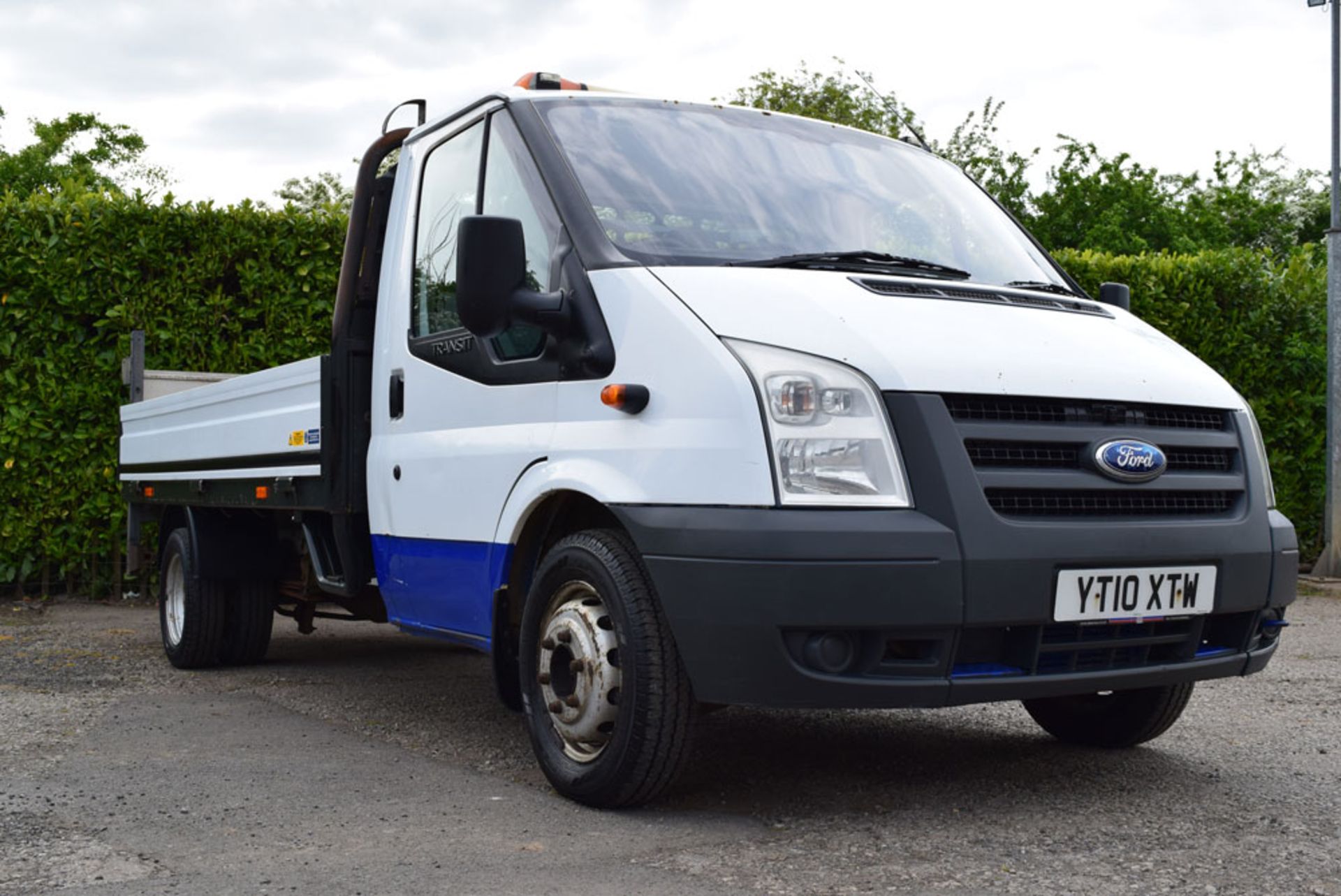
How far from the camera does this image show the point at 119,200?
31.9 feet

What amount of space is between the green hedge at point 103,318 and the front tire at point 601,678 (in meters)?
6.28

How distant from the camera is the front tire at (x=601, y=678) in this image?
380cm

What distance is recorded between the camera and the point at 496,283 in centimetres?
407

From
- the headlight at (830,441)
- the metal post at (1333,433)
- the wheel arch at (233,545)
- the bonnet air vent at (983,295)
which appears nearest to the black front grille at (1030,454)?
the headlight at (830,441)

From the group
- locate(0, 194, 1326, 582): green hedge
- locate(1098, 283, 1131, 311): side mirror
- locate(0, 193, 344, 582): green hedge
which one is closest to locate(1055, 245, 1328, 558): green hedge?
locate(0, 194, 1326, 582): green hedge

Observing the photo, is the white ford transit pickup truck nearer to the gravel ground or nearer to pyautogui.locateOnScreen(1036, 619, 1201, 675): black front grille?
pyautogui.locateOnScreen(1036, 619, 1201, 675): black front grille

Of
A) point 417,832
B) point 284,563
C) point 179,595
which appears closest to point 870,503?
point 417,832

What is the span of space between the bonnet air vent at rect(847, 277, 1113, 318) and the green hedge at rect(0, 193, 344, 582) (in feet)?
21.5

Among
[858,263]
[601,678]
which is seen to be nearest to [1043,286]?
[858,263]

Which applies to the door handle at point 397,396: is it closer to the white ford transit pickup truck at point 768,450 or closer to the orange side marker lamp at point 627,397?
the white ford transit pickup truck at point 768,450

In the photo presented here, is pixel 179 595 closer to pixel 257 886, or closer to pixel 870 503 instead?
→ pixel 257 886

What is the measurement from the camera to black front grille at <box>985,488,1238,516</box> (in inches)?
145

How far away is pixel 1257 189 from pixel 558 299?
41756 millimetres

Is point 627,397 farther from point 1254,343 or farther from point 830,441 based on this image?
point 1254,343
